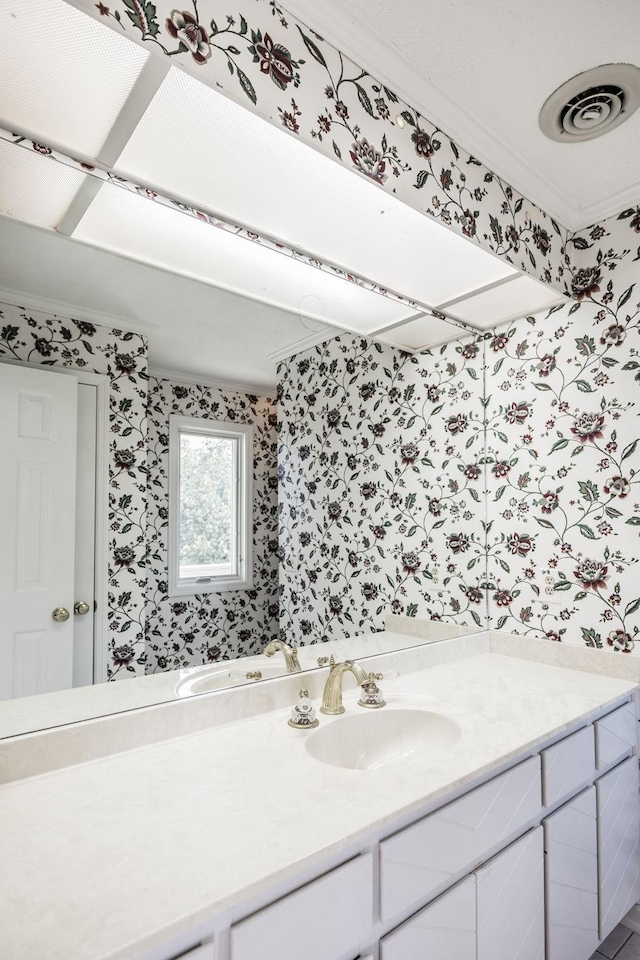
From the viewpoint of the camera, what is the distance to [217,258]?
1.44 metres

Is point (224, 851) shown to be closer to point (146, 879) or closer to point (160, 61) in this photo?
point (146, 879)

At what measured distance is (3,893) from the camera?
2.44ft

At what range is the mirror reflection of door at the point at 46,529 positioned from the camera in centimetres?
111

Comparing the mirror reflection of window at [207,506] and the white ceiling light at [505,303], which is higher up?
the white ceiling light at [505,303]

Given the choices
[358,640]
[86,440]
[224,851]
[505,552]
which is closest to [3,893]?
[224,851]

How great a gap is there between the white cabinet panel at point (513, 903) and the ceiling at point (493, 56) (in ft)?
6.30

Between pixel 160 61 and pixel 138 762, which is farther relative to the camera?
pixel 138 762

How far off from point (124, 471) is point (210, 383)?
0.31m

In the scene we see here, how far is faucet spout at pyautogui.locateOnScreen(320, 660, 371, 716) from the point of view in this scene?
1.46 metres

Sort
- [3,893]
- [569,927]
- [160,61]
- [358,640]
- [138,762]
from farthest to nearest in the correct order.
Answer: [358,640] < [569,927] < [138,762] < [160,61] < [3,893]

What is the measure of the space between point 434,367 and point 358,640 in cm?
110

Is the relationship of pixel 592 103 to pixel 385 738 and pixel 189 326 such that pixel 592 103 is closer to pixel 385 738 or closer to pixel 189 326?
pixel 189 326

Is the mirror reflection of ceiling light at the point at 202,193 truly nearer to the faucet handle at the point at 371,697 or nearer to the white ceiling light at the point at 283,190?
the white ceiling light at the point at 283,190

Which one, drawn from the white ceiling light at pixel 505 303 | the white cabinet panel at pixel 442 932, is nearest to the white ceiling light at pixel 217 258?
the white ceiling light at pixel 505 303
